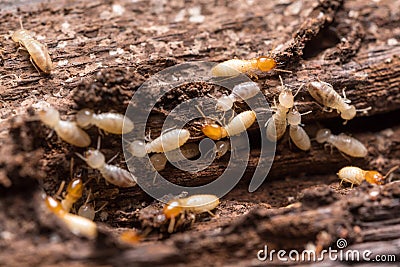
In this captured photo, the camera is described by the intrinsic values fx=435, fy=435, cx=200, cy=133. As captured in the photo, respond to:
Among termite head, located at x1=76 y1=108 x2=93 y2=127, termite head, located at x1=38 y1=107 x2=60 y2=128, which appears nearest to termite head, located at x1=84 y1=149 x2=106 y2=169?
termite head, located at x1=76 y1=108 x2=93 y2=127

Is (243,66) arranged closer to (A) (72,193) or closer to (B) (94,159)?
(B) (94,159)

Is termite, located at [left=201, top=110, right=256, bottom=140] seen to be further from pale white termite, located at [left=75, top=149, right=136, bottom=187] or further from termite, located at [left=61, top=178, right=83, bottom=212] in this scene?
termite, located at [left=61, top=178, right=83, bottom=212]

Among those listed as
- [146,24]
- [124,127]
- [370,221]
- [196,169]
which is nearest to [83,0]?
[146,24]

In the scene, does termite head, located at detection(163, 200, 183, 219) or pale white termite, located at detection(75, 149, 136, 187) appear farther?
pale white termite, located at detection(75, 149, 136, 187)

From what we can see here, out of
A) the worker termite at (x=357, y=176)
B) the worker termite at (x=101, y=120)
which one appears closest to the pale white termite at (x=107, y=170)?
the worker termite at (x=101, y=120)

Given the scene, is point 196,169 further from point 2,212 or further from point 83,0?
point 83,0
